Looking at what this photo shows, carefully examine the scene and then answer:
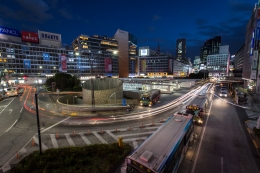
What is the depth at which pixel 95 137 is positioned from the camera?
1523 cm

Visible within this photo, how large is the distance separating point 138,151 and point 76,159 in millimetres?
6218

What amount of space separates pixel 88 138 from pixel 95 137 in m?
0.81

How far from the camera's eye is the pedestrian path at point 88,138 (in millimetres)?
13555

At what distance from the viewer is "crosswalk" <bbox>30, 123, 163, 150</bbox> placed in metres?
13.9

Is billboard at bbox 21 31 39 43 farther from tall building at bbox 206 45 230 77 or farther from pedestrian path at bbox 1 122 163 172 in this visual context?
tall building at bbox 206 45 230 77

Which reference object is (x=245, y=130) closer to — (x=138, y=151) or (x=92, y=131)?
(x=138, y=151)

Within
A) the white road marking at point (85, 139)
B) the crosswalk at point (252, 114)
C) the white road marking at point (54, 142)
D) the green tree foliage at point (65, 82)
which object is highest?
the green tree foliage at point (65, 82)

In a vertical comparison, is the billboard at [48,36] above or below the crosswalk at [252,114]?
above

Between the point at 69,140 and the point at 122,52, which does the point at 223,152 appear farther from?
the point at 122,52

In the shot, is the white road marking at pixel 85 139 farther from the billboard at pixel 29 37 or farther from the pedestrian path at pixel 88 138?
the billboard at pixel 29 37

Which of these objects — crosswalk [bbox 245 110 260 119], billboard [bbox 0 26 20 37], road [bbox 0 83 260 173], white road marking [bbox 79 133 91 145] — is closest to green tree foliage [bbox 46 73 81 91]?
road [bbox 0 83 260 173]

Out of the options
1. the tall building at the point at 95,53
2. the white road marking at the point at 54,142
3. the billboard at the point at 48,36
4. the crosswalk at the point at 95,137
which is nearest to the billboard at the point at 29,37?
the billboard at the point at 48,36

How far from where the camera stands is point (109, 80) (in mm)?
40062

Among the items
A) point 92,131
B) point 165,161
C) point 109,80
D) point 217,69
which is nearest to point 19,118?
point 92,131
